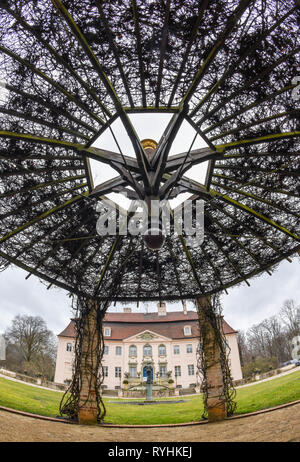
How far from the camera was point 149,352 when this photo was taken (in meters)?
47.7

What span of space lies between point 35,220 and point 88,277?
2800 millimetres

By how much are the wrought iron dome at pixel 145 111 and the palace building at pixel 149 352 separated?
37.7 meters

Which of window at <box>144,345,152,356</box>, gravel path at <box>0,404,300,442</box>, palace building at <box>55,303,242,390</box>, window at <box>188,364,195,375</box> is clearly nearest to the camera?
gravel path at <box>0,404,300,442</box>

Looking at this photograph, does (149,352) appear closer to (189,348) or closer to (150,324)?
(150,324)

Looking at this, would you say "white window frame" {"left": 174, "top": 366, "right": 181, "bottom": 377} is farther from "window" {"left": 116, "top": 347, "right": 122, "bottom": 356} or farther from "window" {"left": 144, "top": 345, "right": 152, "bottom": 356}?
"window" {"left": 116, "top": 347, "right": 122, "bottom": 356}

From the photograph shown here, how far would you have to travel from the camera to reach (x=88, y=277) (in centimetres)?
992

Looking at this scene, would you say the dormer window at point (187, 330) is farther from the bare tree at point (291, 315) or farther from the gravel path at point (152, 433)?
the gravel path at point (152, 433)

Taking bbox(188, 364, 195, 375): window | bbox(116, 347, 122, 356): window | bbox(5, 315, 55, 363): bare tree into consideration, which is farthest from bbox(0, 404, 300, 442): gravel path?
→ bbox(5, 315, 55, 363): bare tree

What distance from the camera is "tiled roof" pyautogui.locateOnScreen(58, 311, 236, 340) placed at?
161 feet

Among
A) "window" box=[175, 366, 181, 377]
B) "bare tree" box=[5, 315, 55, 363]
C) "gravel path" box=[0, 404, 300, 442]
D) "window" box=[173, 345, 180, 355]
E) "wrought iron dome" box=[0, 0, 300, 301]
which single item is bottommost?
"gravel path" box=[0, 404, 300, 442]

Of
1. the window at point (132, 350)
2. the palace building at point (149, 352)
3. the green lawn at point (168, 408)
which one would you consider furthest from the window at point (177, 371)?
the green lawn at point (168, 408)

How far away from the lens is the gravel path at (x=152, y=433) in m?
4.97

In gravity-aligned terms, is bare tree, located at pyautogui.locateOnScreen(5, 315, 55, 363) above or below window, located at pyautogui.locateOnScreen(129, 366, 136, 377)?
above

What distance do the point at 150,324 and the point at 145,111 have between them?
163 ft
